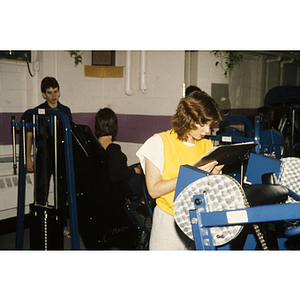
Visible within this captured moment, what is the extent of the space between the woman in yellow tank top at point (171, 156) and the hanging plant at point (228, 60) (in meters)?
2.55

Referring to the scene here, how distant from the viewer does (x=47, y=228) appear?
7.49 ft

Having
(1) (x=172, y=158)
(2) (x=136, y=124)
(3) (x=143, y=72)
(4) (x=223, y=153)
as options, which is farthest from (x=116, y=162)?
(3) (x=143, y=72)

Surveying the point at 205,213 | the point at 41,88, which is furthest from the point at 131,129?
the point at 205,213

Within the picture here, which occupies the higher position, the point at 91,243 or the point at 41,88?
the point at 41,88

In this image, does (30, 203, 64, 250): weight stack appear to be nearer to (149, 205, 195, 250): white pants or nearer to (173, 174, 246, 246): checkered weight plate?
(149, 205, 195, 250): white pants

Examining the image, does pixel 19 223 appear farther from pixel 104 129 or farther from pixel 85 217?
pixel 104 129

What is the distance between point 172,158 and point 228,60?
2840 mm

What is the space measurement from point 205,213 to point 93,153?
4.99ft

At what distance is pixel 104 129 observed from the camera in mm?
2760

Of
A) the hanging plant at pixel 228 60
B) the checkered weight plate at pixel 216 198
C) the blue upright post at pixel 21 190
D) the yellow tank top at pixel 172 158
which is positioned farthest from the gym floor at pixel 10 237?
the hanging plant at pixel 228 60

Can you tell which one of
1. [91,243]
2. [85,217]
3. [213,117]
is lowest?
[91,243]

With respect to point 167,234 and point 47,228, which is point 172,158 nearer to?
point 167,234

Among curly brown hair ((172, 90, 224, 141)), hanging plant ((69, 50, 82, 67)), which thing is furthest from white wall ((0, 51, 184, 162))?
curly brown hair ((172, 90, 224, 141))

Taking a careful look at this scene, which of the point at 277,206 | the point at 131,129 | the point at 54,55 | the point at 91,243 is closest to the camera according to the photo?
the point at 277,206
